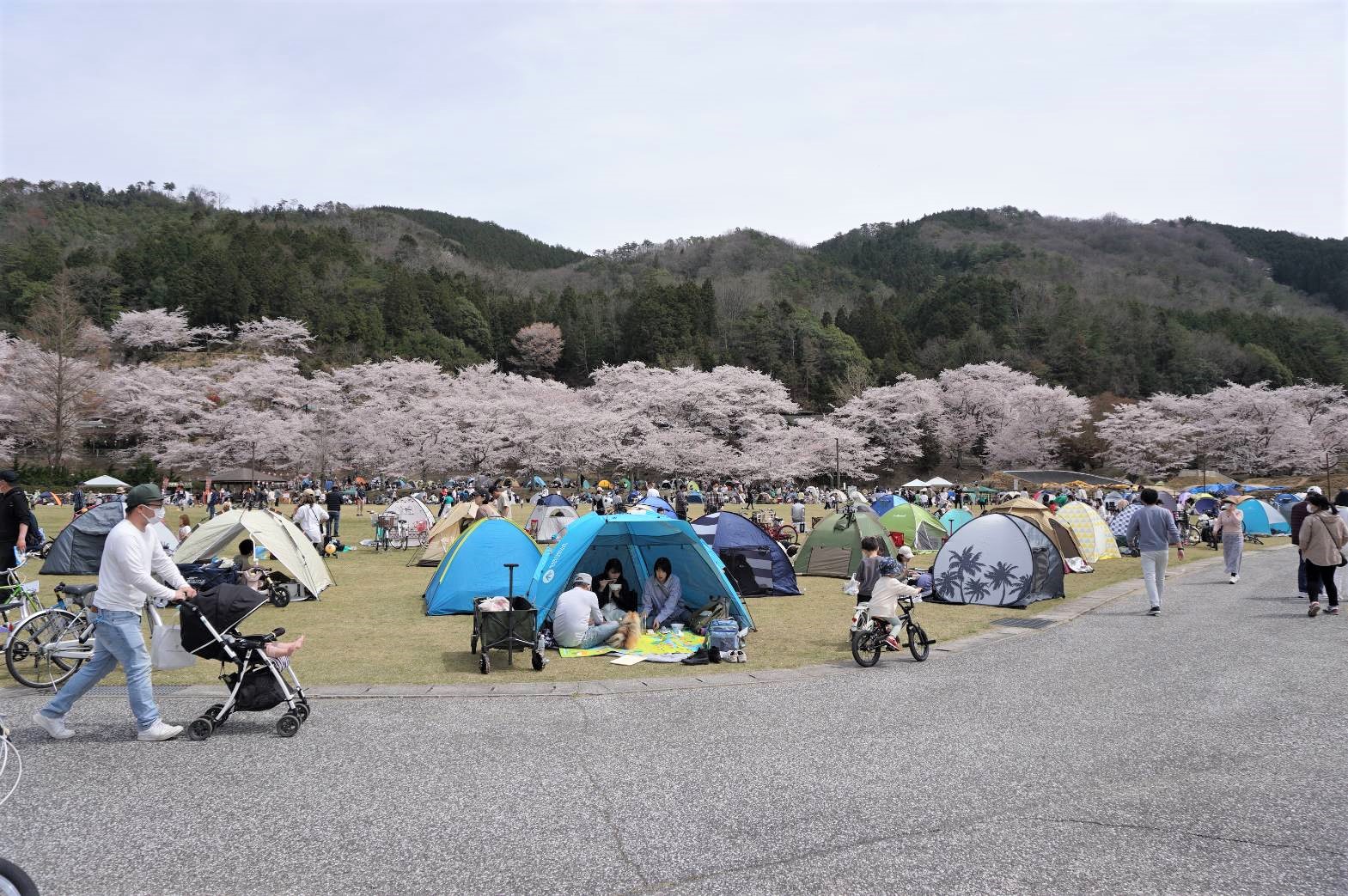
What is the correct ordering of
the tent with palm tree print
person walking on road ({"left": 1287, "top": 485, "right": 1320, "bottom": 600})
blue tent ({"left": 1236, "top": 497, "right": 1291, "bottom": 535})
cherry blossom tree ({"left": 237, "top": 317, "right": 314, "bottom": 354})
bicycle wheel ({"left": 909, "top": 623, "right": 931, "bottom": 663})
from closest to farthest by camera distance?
bicycle wheel ({"left": 909, "top": 623, "right": 931, "bottom": 663}), person walking on road ({"left": 1287, "top": 485, "right": 1320, "bottom": 600}), the tent with palm tree print, blue tent ({"left": 1236, "top": 497, "right": 1291, "bottom": 535}), cherry blossom tree ({"left": 237, "top": 317, "right": 314, "bottom": 354})

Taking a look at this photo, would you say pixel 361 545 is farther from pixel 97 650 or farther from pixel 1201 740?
pixel 1201 740

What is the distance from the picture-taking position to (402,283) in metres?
68.4

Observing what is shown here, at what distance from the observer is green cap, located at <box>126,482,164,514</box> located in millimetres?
5131

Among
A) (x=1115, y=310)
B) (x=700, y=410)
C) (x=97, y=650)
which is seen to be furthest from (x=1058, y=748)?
(x=1115, y=310)

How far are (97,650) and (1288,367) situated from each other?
7675 centimetres

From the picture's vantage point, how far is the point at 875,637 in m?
7.80

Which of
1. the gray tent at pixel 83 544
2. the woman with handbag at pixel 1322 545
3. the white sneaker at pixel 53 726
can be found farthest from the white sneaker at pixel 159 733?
the woman with handbag at pixel 1322 545

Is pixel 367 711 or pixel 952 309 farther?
pixel 952 309

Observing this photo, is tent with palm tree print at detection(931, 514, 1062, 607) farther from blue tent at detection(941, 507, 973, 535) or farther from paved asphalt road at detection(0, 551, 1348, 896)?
blue tent at detection(941, 507, 973, 535)

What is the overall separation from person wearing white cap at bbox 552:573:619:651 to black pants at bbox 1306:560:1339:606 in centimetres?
872

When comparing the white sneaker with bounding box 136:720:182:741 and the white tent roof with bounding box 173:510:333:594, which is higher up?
the white tent roof with bounding box 173:510:333:594

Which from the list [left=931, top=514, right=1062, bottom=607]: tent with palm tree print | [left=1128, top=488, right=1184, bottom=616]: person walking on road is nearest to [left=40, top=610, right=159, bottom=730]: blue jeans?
[left=931, top=514, right=1062, bottom=607]: tent with palm tree print

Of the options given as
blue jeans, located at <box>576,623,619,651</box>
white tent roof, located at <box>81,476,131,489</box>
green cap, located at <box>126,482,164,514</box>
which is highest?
green cap, located at <box>126,482,164,514</box>

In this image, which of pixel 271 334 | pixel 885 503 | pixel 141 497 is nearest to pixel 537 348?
pixel 271 334
